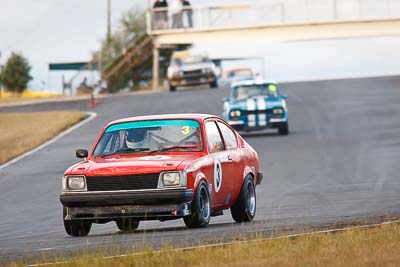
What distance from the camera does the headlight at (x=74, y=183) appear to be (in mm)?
14336

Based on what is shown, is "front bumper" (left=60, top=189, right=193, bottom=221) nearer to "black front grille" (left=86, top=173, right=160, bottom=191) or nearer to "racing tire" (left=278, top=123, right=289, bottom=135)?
"black front grille" (left=86, top=173, right=160, bottom=191)

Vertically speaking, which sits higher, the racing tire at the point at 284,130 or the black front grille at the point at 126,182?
the black front grille at the point at 126,182

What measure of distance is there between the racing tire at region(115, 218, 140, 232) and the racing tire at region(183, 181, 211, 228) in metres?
0.69

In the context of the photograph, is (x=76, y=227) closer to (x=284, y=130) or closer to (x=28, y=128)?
(x=284, y=130)

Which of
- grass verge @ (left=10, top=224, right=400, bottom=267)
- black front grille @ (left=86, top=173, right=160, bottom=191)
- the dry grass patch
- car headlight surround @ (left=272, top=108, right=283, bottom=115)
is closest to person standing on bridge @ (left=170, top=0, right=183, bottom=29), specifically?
the dry grass patch

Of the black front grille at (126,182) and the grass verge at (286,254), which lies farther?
the black front grille at (126,182)

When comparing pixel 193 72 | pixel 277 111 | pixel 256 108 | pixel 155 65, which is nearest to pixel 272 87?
pixel 277 111

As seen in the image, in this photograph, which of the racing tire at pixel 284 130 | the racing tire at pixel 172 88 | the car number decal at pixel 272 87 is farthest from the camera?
the racing tire at pixel 172 88

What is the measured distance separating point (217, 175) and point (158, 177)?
3.62 ft

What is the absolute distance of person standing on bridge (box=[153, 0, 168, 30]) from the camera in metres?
74.6

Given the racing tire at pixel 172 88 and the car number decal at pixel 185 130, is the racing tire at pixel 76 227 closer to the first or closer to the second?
the car number decal at pixel 185 130

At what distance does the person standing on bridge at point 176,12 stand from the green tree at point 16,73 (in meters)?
27.7

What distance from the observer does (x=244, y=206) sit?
15734 mm

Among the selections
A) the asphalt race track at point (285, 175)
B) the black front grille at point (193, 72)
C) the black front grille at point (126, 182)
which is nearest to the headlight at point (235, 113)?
the asphalt race track at point (285, 175)
